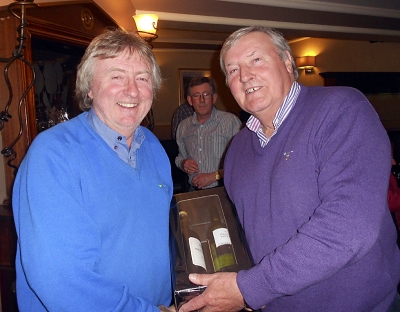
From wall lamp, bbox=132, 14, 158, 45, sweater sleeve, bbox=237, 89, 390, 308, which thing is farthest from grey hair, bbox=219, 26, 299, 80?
wall lamp, bbox=132, 14, 158, 45

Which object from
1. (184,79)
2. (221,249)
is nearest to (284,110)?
(221,249)

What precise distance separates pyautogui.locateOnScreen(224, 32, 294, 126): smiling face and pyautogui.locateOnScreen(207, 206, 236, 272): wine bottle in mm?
457

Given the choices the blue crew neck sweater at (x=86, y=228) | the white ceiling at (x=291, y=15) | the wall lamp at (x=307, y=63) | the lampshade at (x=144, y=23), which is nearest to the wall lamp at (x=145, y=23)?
the lampshade at (x=144, y=23)

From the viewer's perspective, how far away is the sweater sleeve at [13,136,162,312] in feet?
2.58

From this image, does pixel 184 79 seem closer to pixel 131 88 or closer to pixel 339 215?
pixel 131 88

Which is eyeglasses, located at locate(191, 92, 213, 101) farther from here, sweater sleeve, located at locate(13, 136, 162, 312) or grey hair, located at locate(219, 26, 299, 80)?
sweater sleeve, located at locate(13, 136, 162, 312)

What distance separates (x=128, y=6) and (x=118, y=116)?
2712 mm

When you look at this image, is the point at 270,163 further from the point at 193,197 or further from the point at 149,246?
the point at 149,246

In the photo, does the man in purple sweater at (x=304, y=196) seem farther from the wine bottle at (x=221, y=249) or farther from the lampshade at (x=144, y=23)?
the lampshade at (x=144, y=23)

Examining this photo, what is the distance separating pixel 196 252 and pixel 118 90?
0.59m

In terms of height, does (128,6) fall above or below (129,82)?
above

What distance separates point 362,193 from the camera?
808 millimetres

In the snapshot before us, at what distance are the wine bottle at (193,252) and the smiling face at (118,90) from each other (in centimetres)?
Result: 41

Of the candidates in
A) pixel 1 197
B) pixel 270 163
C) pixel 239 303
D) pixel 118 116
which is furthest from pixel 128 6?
pixel 239 303
